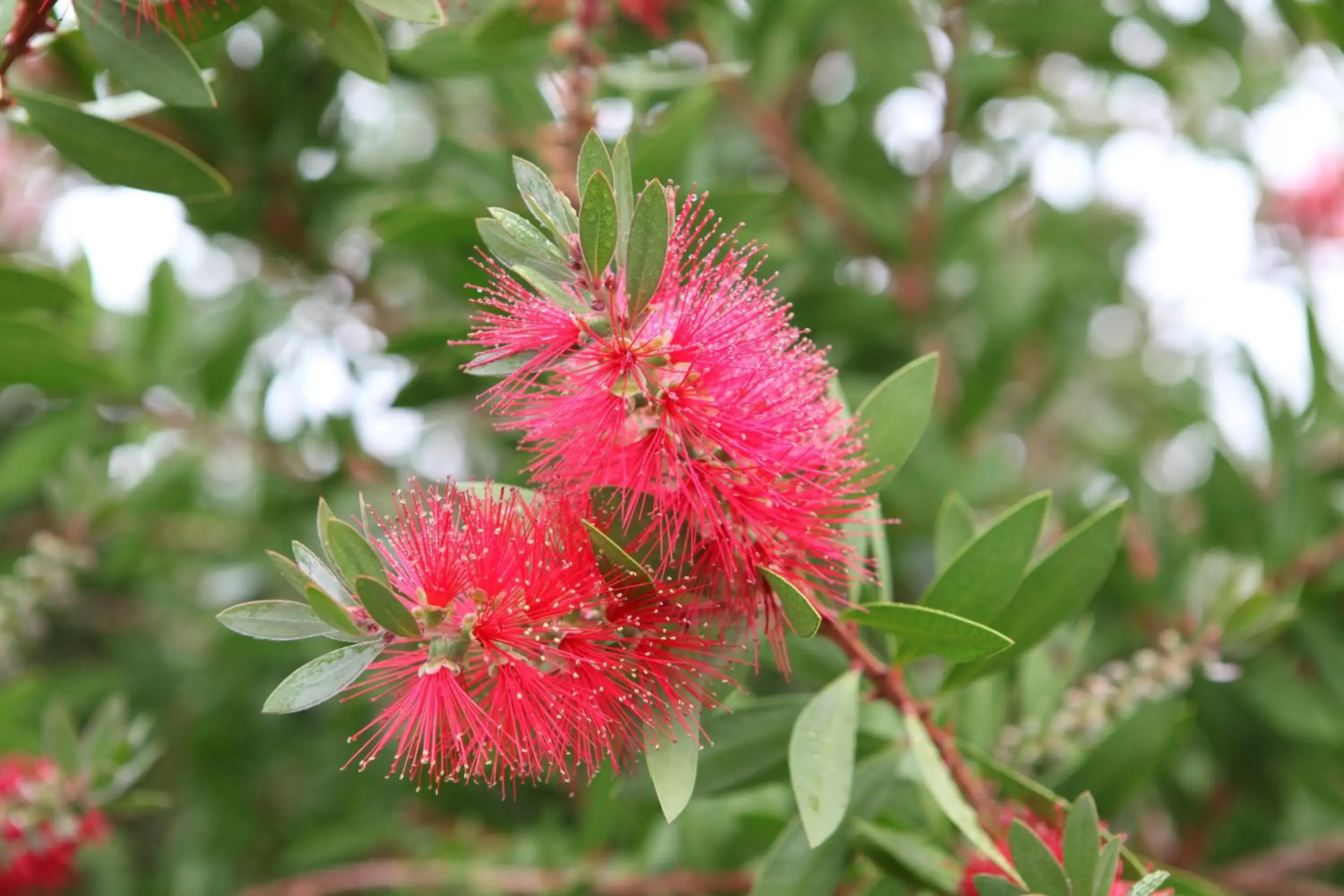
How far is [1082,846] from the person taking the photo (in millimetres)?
942

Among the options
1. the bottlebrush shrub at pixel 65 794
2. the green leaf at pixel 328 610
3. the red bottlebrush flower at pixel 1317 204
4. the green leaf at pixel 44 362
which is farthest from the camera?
the red bottlebrush flower at pixel 1317 204

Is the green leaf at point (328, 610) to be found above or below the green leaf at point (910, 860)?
above

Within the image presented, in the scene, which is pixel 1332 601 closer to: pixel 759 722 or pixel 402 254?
pixel 759 722

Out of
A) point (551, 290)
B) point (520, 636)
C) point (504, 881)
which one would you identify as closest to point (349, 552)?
point (520, 636)

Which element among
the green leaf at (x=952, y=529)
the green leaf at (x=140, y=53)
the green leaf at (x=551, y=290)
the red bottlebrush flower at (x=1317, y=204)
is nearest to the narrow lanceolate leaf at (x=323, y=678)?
the green leaf at (x=551, y=290)

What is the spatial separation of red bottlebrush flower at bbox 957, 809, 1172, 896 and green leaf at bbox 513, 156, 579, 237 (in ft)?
2.13

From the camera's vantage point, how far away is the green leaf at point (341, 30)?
1.12 metres

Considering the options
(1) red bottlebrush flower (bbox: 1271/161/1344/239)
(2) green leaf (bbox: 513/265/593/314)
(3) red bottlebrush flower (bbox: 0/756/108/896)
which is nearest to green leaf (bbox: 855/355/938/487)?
(2) green leaf (bbox: 513/265/593/314)

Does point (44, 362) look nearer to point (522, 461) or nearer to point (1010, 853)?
point (522, 461)

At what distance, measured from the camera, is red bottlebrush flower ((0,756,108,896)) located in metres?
1.40

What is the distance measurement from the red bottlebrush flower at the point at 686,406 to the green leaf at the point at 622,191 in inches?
1.1

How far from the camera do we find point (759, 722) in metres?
1.15

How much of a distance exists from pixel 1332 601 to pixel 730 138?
1.51 m

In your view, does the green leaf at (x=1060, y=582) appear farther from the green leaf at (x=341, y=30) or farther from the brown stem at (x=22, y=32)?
the brown stem at (x=22, y=32)
